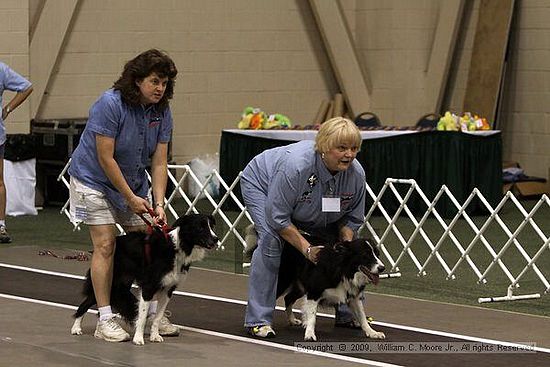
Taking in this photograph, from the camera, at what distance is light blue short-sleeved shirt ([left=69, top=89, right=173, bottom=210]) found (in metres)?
5.63

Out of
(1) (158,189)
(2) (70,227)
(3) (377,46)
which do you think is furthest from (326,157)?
(3) (377,46)

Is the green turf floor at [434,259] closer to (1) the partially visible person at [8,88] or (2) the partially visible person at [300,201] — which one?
Answer: (1) the partially visible person at [8,88]

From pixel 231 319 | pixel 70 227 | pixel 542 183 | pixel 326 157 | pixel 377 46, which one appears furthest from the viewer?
pixel 377 46

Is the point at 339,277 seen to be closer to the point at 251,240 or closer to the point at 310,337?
the point at 310,337

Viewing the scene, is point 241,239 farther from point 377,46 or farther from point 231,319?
point 377,46

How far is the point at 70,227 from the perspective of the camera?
34.0ft

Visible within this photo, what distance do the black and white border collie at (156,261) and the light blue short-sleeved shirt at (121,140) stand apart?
218 millimetres

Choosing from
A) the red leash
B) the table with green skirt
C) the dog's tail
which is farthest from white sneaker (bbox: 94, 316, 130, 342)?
the table with green skirt

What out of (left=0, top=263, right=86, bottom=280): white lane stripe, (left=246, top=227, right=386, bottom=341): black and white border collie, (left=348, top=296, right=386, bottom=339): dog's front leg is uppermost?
(left=246, top=227, right=386, bottom=341): black and white border collie

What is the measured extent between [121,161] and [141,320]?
0.70m

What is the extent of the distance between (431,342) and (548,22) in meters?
8.01

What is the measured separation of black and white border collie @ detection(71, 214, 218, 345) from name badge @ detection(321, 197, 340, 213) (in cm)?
53

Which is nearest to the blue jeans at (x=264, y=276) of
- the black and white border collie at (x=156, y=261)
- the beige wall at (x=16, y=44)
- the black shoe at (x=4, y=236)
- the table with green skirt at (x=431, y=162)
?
the black and white border collie at (x=156, y=261)

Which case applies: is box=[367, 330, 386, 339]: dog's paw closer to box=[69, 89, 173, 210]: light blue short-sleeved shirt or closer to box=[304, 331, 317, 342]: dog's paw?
box=[304, 331, 317, 342]: dog's paw
